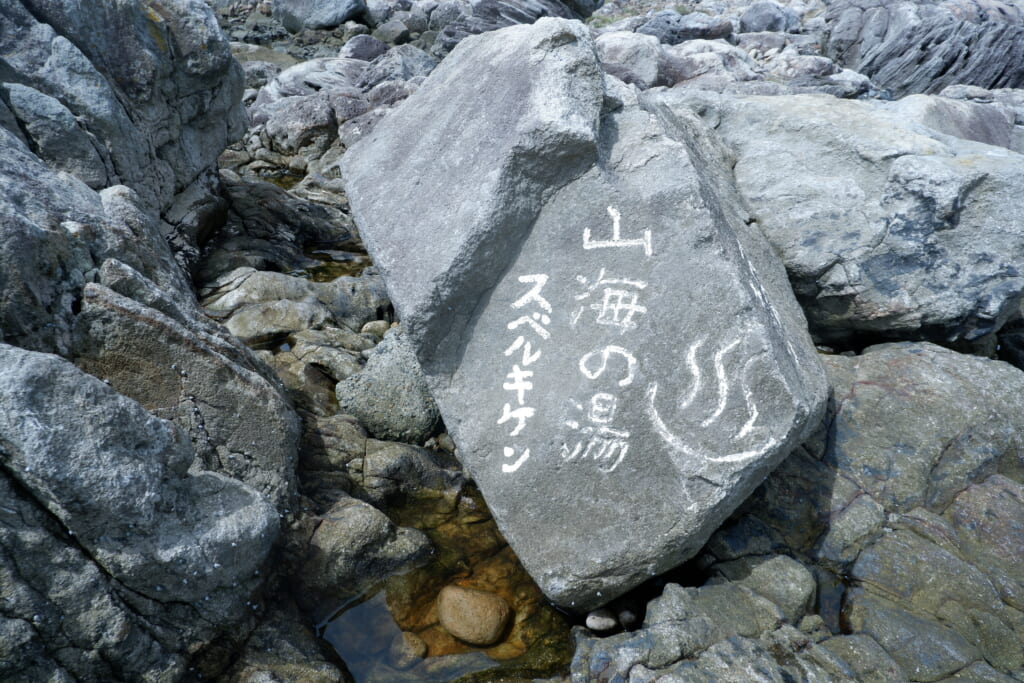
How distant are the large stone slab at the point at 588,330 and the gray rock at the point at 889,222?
134 centimetres

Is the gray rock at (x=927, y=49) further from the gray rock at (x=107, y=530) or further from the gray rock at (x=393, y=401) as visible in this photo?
the gray rock at (x=107, y=530)

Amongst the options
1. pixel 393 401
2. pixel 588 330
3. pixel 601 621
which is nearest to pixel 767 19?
pixel 393 401

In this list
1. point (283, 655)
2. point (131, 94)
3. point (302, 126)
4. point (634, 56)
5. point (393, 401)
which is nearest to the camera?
point (283, 655)

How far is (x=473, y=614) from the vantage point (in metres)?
4.43

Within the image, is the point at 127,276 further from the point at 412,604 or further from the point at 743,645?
the point at 743,645

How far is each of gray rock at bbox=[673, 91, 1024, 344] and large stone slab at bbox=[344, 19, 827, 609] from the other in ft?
4.40

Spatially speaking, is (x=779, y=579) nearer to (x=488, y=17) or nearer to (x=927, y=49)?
(x=927, y=49)

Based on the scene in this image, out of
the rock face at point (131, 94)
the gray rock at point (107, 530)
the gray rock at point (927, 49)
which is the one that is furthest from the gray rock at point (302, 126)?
the gray rock at point (927, 49)

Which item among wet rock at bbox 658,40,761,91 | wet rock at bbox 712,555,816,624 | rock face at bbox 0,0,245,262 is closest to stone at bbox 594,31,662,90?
wet rock at bbox 658,40,761,91

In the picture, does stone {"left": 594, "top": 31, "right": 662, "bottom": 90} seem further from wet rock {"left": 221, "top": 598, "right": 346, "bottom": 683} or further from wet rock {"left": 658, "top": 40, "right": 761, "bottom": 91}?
wet rock {"left": 221, "top": 598, "right": 346, "bottom": 683}

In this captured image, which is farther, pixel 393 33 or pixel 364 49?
pixel 393 33

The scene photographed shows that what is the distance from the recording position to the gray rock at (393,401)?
5.86 metres

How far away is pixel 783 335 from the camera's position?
14.5ft

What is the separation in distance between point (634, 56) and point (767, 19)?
41.6 ft
